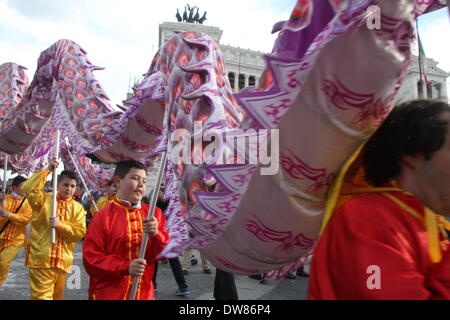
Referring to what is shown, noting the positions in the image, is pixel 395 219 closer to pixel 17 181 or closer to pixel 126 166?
pixel 126 166

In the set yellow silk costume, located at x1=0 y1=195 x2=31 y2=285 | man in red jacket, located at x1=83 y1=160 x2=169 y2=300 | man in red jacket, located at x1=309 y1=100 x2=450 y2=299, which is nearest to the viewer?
man in red jacket, located at x1=309 y1=100 x2=450 y2=299

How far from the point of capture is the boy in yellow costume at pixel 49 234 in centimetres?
345

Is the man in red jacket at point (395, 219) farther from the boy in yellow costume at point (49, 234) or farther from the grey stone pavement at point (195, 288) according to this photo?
the grey stone pavement at point (195, 288)

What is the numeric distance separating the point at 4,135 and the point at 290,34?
4.00 m

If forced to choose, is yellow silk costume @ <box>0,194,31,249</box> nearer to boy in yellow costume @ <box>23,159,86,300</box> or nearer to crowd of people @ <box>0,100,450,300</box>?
boy in yellow costume @ <box>23,159,86,300</box>

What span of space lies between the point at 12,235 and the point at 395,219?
481cm

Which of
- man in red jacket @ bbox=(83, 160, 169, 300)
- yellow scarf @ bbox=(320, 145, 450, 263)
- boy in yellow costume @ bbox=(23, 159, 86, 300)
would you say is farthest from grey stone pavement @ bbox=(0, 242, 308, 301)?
yellow scarf @ bbox=(320, 145, 450, 263)

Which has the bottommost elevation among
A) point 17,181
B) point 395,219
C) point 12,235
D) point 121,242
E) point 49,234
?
point 12,235

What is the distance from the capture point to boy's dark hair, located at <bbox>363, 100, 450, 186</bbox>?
925 mm

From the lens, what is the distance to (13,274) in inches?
219

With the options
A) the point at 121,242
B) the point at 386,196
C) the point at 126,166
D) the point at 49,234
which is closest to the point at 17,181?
the point at 49,234

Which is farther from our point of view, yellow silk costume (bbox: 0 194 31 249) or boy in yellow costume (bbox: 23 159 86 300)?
yellow silk costume (bbox: 0 194 31 249)

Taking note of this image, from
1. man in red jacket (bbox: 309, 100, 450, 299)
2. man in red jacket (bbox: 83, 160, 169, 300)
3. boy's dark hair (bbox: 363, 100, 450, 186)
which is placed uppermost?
boy's dark hair (bbox: 363, 100, 450, 186)

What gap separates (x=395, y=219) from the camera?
2.88ft
